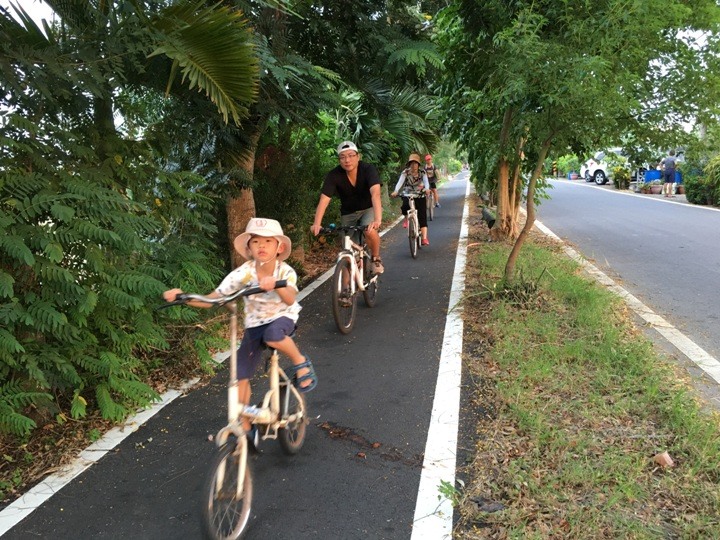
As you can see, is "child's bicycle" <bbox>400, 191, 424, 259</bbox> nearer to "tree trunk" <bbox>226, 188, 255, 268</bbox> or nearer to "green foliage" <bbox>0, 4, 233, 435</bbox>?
"tree trunk" <bbox>226, 188, 255, 268</bbox>

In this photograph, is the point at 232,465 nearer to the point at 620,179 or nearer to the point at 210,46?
the point at 210,46

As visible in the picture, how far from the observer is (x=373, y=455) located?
3555mm

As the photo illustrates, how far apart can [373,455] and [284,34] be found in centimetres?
473

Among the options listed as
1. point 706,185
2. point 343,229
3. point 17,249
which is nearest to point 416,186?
point 343,229

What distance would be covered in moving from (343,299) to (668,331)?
3433mm

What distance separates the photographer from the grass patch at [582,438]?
278cm

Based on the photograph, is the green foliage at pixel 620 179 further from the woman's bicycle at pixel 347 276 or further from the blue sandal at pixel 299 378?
the blue sandal at pixel 299 378

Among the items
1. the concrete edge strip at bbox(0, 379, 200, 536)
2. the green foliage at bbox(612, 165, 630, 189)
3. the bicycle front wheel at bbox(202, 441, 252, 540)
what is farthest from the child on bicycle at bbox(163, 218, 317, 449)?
the green foliage at bbox(612, 165, 630, 189)

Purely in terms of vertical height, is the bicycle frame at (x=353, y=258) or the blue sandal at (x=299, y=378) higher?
the bicycle frame at (x=353, y=258)

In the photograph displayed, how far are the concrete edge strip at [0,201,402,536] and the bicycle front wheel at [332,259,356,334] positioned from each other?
162 centimetres


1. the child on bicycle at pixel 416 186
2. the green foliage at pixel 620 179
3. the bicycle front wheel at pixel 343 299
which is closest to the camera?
the bicycle front wheel at pixel 343 299

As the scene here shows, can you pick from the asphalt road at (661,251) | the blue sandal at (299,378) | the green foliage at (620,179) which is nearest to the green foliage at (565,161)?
the asphalt road at (661,251)

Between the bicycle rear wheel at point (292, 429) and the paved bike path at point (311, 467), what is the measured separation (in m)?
0.08

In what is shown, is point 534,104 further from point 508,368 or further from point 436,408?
point 436,408
